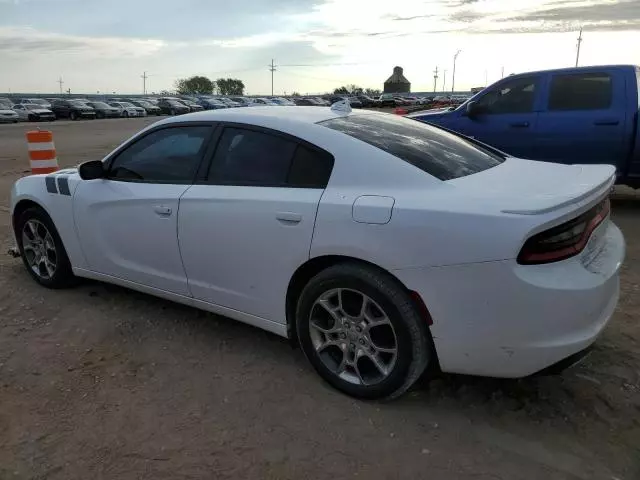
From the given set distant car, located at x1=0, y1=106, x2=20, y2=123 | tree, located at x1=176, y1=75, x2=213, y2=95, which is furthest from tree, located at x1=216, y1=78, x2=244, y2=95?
distant car, located at x1=0, y1=106, x2=20, y2=123

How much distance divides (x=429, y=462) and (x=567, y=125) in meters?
5.83

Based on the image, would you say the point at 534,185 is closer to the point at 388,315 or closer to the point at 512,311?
the point at 512,311

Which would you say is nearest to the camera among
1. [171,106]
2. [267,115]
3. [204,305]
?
[267,115]

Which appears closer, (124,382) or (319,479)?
(319,479)

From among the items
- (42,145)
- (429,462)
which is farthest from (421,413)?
(42,145)

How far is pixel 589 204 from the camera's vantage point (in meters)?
2.56

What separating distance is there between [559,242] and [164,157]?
2528 mm

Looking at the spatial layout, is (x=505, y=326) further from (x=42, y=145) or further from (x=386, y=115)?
(x=42, y=145)

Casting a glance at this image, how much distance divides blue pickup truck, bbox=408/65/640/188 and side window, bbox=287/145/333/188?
515 centimetres

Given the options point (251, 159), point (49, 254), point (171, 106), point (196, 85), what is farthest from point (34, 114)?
point (196, 85)

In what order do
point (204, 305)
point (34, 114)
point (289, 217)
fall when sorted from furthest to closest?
point (34, 114)
point (204, 305)
point (289, 217)

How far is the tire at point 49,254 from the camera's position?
171 inches

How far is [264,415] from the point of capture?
278cm

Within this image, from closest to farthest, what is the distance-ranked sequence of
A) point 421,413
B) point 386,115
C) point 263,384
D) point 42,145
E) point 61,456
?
point 61,456 < point 421,413 < point 263,384 < point 386,115 < point 42,145
